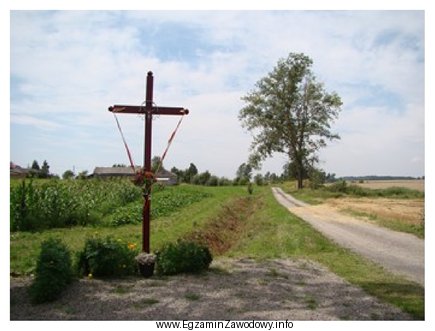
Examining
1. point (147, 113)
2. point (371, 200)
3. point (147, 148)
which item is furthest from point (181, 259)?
point (371, 200)

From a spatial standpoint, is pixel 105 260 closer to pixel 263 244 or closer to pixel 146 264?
pixel 146 264

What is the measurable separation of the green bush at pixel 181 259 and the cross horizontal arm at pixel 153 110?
250 centimetres

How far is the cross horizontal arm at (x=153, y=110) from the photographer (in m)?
7.82

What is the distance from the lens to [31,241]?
→ 12.2 meters

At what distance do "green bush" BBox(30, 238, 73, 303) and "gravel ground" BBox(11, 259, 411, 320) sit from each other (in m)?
0.14

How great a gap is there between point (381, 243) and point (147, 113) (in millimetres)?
8711

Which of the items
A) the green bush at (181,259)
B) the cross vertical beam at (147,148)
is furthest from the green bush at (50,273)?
the green bush at (181,259)

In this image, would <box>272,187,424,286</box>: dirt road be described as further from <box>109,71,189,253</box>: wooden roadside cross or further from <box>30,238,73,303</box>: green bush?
<box>30,238,73,303</box>: green bush

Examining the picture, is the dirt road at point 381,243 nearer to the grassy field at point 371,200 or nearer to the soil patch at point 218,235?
the grassy field at point 371,200

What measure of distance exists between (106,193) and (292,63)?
2775cm

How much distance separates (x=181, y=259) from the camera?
303 inches

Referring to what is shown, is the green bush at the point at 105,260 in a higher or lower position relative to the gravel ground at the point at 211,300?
higher

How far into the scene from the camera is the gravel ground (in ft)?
18.1

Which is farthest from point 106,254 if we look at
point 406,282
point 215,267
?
point 406,282
